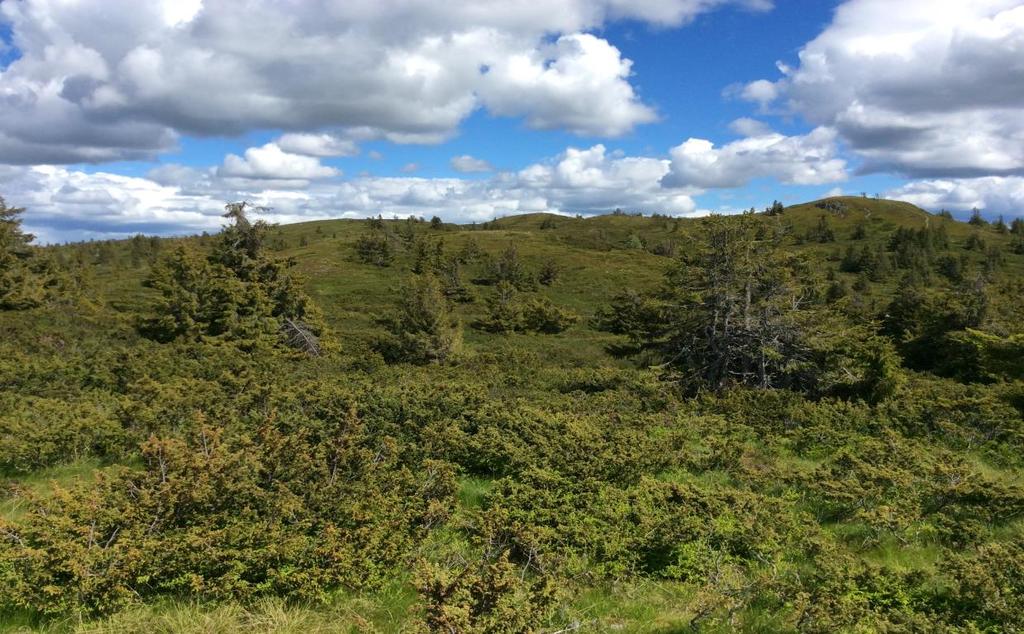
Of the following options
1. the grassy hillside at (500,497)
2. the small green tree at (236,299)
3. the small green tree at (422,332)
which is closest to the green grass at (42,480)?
the grassy hillside at (500,497)

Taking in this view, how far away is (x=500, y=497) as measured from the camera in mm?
7375

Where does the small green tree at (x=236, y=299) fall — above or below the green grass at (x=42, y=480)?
above

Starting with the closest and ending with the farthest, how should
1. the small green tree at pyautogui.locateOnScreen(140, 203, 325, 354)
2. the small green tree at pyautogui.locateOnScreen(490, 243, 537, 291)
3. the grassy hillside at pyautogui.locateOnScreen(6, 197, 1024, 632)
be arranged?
the grassy hillside at pyautogui.locateOnScreen(6, 197, 1024, 632) < the small green tree at pyautogui.locateOnScreen(140, 203, 325, 354) < the small green tree at pyautogui.locateOnScreen(490, 243, 537, 291)

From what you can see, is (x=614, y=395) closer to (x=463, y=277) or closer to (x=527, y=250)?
(x=463, y=277)

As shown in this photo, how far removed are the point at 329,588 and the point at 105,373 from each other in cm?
1081

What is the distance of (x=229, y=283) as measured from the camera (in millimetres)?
23812

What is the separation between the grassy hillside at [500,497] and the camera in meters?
4.73

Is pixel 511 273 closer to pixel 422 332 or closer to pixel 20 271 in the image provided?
pixel 422 332

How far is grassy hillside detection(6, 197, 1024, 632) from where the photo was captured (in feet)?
15.5

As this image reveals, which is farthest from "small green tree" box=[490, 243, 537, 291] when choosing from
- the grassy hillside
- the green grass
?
the green grass

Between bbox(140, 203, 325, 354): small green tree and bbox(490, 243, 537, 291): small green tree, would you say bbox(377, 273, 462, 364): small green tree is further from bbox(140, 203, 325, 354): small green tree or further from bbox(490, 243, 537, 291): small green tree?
bbox(490, 243, 537, 291): small green tree

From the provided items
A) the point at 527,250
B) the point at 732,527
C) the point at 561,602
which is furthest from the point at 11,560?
the point at 527,250

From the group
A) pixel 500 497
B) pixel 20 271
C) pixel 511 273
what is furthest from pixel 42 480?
pixel 511 273

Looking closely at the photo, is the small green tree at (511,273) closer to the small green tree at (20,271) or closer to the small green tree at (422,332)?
the small green tree at (422,332)
